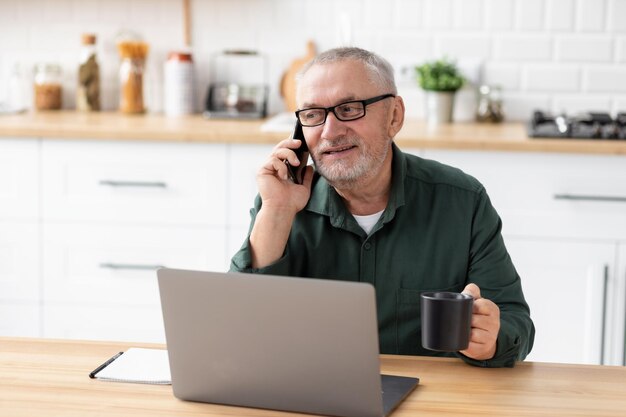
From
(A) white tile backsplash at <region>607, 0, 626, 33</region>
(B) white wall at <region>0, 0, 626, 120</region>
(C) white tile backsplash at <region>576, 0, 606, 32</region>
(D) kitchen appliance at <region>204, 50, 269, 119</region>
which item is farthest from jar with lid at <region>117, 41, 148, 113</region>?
(A) white tile backsplash at <region>607, 0, 626, 33</region>

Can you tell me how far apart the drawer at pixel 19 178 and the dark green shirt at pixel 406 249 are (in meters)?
1.59

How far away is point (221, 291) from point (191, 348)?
0.38 feet

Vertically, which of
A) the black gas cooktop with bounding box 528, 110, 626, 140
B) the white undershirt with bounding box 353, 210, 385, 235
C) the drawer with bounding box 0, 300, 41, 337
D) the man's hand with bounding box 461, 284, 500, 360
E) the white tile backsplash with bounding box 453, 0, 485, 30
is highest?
the white tile backsplash with bounding box 453, 0, 485, 30

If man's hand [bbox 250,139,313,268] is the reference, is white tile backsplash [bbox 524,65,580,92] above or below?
above

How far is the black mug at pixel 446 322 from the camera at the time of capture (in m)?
1.47

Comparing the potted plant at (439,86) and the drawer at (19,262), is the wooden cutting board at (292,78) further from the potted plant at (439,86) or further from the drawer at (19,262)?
the drawer at (19,262)

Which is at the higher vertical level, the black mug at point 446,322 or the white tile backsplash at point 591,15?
the white tile backsplash at point 591,15

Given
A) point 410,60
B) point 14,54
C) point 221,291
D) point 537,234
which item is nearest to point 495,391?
point 221,291

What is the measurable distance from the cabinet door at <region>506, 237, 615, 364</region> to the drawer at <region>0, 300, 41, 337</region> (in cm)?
168

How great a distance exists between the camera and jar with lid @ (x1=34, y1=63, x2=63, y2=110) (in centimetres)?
402

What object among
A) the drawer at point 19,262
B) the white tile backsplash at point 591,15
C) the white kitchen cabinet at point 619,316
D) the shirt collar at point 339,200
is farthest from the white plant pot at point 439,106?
the shirt collar at point 339,200

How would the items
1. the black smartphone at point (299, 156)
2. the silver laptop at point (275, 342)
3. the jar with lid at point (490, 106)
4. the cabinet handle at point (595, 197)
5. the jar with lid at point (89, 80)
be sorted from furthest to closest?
the jar with lid at point (89, 80)
the jar with lid at point (490, 106)
the cabinet handle at point (595, 197)
the black smartphone at point (299, 156)
the silver laptop at point (275, 342)

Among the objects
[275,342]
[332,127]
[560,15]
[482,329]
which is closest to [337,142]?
[332,127]

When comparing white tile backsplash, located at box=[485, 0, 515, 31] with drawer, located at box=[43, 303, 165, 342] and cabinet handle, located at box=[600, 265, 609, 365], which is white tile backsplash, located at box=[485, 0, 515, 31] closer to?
cabinet handle, located at box=[600, 265, 609, 365]
